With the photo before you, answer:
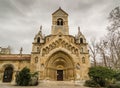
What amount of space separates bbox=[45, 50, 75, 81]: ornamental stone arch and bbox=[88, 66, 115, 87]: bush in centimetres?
462

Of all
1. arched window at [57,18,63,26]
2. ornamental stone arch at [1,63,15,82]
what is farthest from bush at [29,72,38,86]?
arched window at [57,18,63,26]

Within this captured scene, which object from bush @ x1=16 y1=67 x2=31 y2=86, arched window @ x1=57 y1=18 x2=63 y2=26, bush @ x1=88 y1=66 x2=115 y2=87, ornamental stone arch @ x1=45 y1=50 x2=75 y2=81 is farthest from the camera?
arched window @ x1=57 y1=18 x2=63 y2=26

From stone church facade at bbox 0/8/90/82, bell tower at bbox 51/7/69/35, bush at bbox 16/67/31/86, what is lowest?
bush at bbox 16/67/31/86

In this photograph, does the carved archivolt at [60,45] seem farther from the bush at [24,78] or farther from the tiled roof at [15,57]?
the bush at [24,78]

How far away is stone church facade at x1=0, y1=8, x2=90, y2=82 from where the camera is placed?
82.8ft

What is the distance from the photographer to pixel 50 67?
1022 inches

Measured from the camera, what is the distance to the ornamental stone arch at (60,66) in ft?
83.9

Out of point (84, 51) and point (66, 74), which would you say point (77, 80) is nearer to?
point (66, 74)

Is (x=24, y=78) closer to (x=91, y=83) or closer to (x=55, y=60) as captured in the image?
(x=55, y=60)

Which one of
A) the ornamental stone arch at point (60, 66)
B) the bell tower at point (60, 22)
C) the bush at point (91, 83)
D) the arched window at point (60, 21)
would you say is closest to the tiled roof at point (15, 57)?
the ornamental stone arch at point (60, 66)

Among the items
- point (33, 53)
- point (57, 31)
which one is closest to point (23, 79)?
point (33, 53)

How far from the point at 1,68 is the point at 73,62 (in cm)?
1544

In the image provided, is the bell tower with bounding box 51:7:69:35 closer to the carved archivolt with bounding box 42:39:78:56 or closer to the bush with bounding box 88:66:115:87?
the carved archivolt with bounding box 42:39:78:56

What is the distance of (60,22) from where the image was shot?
105 ft
